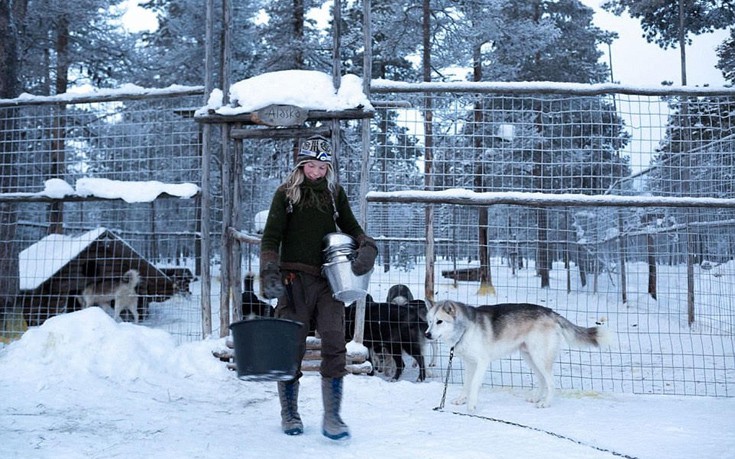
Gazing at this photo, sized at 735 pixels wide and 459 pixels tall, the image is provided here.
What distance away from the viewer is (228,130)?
6.32 metres

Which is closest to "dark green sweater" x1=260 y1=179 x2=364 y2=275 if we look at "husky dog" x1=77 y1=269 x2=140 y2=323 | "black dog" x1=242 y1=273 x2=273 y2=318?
"black dog" x1=242 y1=273 x2=273 y2=318

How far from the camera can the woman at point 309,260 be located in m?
3.94

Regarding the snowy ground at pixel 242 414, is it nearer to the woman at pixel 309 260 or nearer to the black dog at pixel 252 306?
the woman at pixel 309 260

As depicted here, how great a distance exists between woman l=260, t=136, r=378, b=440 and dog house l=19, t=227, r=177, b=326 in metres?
5.52

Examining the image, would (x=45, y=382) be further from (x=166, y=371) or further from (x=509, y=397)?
(x=509, y=397)

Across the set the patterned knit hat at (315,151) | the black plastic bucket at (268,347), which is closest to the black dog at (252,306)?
the patterned knit hat at (315,151)

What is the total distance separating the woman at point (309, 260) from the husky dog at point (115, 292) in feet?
22.7

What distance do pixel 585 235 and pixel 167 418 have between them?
1400 centimetres

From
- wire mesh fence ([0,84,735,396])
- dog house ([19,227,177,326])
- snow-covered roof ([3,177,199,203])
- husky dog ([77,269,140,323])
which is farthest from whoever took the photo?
husky dog ([77,269,140,323])

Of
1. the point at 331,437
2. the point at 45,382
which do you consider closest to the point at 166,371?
the point at 45,382

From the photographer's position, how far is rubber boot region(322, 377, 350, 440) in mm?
3787

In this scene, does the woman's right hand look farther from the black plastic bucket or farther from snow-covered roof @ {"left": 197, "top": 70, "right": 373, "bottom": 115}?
snow-covered roof @ {"left": 197, "top": 70, "right": 373, "bottom": 115}

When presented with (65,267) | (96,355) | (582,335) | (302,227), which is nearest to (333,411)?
(302,227)

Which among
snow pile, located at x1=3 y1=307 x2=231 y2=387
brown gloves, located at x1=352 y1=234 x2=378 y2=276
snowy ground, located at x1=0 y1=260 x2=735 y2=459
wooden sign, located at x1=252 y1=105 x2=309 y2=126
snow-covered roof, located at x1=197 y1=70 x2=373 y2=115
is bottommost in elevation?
snowy ground, located at x1=0 y1=260 x2=735 y2=459
